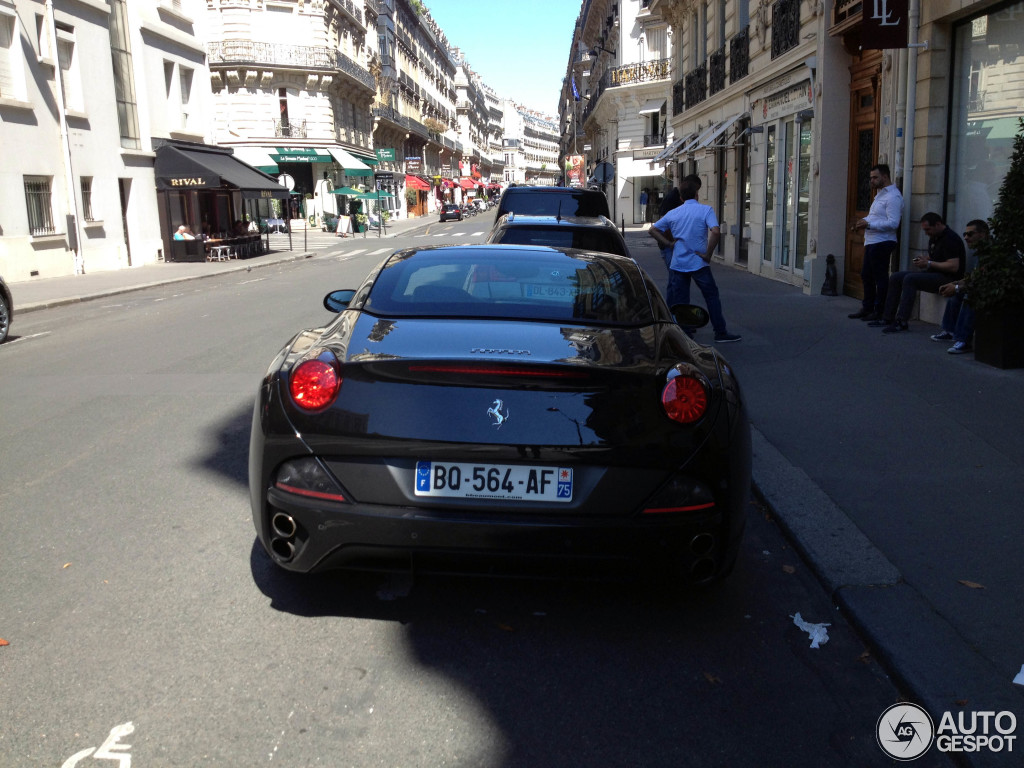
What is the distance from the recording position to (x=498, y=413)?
3.30 metres

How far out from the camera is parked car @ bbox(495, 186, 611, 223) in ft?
41.0

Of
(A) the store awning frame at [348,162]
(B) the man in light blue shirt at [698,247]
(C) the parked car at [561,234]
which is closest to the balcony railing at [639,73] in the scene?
(A) the store awning frame at [348,162]

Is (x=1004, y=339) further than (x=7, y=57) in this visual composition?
No

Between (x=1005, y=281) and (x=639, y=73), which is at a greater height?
(x=639, y=73)

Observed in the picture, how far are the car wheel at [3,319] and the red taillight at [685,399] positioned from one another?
1133cm

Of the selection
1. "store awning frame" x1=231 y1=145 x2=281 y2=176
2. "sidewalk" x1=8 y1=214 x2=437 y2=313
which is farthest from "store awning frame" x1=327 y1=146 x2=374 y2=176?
"sidewalk" x1=8 y1=214 x2=437 y2=313

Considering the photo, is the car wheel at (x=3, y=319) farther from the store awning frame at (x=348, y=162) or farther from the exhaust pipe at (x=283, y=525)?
the store awning frame at (x=348, y=162)

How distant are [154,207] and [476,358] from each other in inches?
1179

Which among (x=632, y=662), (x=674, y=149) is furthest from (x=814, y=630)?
(x=674, y=149)

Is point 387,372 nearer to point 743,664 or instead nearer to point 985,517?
point 743,664

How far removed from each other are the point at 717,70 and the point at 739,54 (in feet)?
7.70

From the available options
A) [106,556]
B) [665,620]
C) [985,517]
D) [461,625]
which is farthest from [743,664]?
[106,556]

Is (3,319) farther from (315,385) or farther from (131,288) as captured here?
(315,385)

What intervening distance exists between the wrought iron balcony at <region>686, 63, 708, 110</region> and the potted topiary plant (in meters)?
17.5
